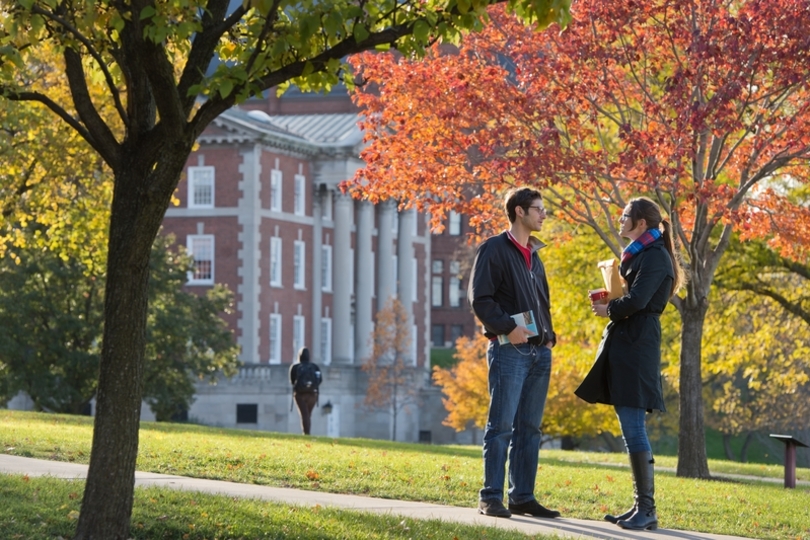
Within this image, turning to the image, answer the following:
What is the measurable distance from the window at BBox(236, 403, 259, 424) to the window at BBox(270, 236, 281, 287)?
6.41 meters

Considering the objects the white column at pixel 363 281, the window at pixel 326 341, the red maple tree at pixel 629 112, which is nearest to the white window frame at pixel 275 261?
the window at pixel 326 341

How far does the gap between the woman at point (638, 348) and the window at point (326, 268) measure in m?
70.0

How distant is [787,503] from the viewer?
1515 centimetres

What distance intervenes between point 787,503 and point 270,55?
8304mm

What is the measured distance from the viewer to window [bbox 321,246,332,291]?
81062 mm

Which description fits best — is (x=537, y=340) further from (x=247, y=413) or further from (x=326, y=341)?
(x=326, y=341)

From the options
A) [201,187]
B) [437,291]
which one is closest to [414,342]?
[437,291]

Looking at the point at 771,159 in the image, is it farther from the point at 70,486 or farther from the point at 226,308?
the point at 226,308

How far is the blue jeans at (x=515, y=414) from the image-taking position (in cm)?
1109

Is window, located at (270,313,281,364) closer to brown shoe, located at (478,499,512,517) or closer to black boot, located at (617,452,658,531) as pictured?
brown shoe, located at (478,499,512,517)

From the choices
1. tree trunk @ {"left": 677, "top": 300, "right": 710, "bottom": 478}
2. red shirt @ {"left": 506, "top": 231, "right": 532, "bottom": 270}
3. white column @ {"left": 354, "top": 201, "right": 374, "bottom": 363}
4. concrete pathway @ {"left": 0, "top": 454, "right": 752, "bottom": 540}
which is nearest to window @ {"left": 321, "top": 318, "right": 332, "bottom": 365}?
white column @ {"left": 354, "top": 201, "right": 374, "bottom": 363}

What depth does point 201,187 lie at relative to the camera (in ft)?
247

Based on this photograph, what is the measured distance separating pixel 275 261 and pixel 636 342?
66.0 metres

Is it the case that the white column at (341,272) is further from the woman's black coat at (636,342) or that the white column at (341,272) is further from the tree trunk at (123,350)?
the tree trunk at (123,350)
